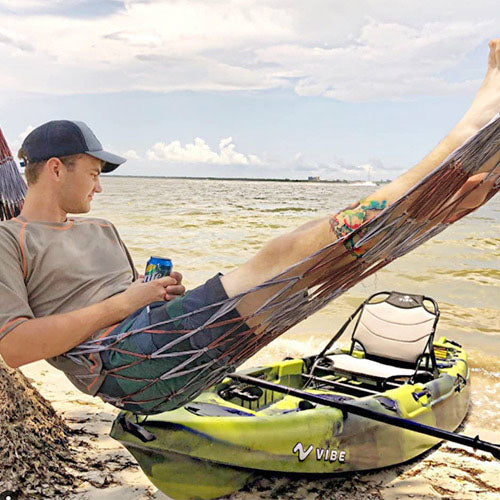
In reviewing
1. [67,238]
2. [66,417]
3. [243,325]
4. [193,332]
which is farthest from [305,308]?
[66,417]

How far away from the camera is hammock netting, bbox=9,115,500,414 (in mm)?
2041

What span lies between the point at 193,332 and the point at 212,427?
1166 mm

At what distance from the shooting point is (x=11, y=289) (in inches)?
87.9

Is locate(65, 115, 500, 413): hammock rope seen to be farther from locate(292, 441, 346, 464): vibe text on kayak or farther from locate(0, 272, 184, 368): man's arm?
locate(292, 441, 346, 464): vibe text on kayak

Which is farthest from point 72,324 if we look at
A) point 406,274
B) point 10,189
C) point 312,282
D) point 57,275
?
point 406,274

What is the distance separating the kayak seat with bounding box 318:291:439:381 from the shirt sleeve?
9.35ft

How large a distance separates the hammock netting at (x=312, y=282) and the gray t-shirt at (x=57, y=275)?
0.14m

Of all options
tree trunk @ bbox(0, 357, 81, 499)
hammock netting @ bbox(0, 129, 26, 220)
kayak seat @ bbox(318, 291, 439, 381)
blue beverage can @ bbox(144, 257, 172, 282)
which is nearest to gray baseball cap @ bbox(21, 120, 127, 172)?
blue beverage can @ bbox(144, 257, 172, 282)

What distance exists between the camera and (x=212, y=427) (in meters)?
3.23

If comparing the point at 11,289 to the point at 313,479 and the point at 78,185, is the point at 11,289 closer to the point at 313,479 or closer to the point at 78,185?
the point at 78,185

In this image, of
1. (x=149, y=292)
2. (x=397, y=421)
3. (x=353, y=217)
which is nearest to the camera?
(x=353, y=217)

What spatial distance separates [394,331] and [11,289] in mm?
3444

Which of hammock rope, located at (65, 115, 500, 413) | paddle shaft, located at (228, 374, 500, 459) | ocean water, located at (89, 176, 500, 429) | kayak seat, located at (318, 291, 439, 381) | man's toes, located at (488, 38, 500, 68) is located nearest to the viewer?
hammock rope, located at (65, 115, 500, 413)

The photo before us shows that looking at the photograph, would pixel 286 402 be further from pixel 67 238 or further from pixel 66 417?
pixel 67 238
